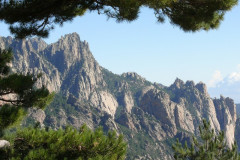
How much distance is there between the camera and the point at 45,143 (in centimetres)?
728

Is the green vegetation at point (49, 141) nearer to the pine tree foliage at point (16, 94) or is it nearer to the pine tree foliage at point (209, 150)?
the pine tree foliage at point (16, 94)

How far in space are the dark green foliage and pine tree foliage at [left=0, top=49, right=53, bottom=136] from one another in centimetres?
61

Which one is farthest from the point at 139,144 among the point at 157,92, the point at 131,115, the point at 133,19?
the point at 133,19

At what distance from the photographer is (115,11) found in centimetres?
933

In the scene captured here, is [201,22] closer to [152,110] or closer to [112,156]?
[112,156]

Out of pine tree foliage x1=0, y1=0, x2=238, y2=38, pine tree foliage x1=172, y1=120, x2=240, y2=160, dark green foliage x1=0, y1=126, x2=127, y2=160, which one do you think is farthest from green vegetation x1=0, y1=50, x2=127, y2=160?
pine tree foliage x1=172, y1=120, x2=240, y2=160

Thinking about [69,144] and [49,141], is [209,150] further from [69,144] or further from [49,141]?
[49,141]

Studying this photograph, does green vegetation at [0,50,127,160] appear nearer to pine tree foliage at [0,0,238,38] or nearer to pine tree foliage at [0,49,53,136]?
pine tree foliage at [0,49,53,136]

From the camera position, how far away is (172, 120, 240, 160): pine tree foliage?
47.6 feet

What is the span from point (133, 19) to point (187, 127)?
195393 millimetres

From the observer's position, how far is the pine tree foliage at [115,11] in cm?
880

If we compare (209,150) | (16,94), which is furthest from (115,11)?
(209,150)

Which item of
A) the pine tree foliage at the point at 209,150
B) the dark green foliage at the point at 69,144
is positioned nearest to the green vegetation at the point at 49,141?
the dark green foliage at the point at 69,144

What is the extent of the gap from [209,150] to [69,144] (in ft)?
33.4
